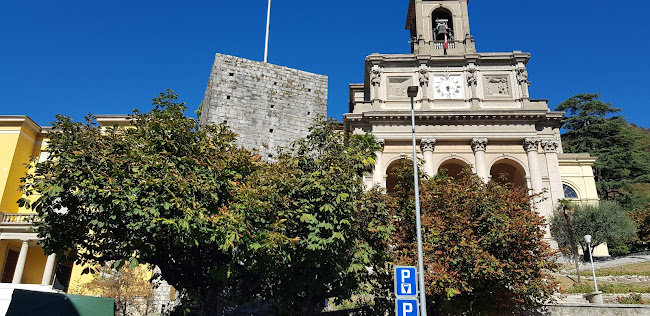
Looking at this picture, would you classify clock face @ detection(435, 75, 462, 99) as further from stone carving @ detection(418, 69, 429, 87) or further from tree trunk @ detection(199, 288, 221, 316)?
tree trunk @ detection(199, 288, 221, 316)

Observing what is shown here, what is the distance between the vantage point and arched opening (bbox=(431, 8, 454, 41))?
4172cm

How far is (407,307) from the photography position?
10188mm

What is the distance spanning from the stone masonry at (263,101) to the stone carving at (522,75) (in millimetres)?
21494

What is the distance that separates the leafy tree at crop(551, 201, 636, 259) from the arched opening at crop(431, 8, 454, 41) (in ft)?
60.6

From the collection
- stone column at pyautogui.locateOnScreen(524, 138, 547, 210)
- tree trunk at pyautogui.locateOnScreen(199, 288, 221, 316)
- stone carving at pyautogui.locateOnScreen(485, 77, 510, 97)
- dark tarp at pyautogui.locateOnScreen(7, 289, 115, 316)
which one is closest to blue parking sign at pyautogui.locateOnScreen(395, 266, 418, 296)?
tree trunk at pyautogui.locateOnScreen(199, 288, 221, 316)

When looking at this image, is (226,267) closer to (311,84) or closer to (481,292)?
(481,292)

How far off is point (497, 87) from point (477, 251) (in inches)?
1049

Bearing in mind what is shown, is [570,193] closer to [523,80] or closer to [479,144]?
[523,80]

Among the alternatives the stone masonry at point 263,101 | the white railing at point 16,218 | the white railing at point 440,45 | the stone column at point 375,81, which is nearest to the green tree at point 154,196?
the stone masonry at point 263,101

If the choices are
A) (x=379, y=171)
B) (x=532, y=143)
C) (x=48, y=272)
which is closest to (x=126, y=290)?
(x=48, y=272)

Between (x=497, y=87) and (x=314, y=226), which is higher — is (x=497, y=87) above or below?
above

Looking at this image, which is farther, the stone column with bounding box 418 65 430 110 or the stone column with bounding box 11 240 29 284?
the stone column with bounding box 418 65 430 110

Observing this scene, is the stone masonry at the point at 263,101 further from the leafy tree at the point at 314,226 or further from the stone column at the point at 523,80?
the stone column at the point at 523,80

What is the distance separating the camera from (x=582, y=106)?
165ft
